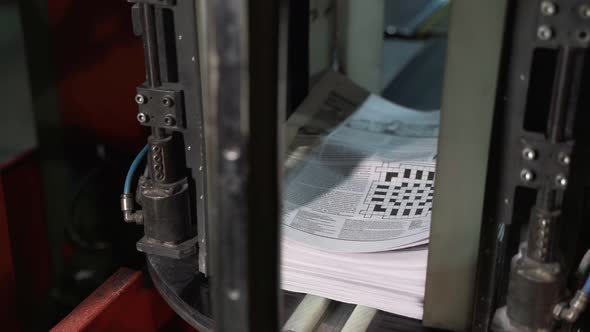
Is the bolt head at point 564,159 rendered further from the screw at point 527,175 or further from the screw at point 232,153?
the screw at point 232,153

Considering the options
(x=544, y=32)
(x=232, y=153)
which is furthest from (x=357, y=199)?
(x=232, y=153)

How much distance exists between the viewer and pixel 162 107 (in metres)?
Result: 0.65

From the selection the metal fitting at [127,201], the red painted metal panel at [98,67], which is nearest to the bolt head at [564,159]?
the metal fitting at [127,201]

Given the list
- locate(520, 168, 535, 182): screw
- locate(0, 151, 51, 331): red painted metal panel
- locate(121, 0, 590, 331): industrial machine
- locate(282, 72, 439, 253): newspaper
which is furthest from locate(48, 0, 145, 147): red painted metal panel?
locate(520, 168, 535, 182): screw

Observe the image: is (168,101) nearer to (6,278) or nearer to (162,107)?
(162,107)

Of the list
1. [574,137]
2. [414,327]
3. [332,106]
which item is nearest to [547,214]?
[574,137]

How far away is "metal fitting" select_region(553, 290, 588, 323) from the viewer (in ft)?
1.77

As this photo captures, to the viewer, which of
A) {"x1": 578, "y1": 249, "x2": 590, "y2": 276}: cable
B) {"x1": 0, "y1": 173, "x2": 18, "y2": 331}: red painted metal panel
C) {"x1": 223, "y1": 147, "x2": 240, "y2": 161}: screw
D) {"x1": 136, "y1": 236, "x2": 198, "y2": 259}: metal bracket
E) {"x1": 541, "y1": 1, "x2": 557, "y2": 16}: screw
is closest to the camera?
{"x1": 223, "y1": 147, "x2": 240, "y2": 161}: screw

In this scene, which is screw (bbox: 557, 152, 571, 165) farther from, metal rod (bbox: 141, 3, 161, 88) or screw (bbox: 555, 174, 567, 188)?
metal rod (bbox: 141, 3, 161, 88)

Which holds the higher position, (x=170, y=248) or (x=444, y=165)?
(x=444, y=165)

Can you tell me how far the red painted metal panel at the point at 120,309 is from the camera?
28.1 inches

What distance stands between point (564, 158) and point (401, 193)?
11.3 inches

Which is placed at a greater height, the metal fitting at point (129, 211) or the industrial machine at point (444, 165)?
the industrial machine at point (444, 165)

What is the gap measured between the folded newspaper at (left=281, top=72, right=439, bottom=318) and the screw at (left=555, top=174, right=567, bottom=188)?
0.17 meters
